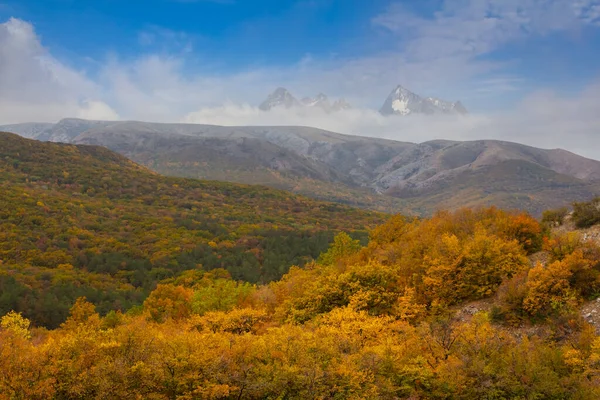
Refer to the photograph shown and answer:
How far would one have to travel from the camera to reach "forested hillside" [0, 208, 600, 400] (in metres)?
29.8

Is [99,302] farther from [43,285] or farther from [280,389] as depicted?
[280,389]

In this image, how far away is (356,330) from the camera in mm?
40250

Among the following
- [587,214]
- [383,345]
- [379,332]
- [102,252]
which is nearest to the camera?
[383,345]

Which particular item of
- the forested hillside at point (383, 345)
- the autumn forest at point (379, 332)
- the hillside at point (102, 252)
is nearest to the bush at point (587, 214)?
the autumn forest at point (379, 332)

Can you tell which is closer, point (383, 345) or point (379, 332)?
point (383, 345)

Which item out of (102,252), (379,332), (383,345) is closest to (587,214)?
(379,332)

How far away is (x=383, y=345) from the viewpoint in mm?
35094

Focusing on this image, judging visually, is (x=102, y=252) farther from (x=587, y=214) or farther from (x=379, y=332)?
(x=587, y=214)

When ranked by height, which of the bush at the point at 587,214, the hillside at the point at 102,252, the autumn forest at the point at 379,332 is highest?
the bush at the point at 587,214

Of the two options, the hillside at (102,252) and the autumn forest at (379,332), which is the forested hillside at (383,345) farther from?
the hillside at (102,252)

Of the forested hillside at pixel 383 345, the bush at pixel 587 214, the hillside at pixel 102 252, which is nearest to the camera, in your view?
the forested hillside at pixel 383 345

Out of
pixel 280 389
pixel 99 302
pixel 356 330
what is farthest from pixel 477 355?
pixel 99 302

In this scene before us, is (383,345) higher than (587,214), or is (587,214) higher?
(587,214)

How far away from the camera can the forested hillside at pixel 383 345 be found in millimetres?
29844
